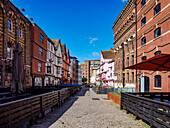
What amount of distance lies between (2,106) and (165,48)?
1536 centimetres

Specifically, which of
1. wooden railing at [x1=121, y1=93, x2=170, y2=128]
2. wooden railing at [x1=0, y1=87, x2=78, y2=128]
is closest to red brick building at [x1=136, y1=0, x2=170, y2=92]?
wooden railing at [x1=121, y1=93, x2=170, y2=128]

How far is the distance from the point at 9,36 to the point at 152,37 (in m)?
18.1

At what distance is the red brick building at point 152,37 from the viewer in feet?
46.3

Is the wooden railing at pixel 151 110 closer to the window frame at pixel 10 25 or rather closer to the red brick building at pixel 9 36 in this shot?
the red brick building at pixel 9 36

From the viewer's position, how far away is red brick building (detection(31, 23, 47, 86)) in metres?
22.8

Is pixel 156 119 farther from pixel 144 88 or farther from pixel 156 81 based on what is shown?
pixel 144 88

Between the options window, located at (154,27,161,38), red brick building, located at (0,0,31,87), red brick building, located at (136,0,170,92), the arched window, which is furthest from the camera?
the arched window

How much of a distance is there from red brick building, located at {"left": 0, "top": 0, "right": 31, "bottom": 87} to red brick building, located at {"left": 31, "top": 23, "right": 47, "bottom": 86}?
4.39 ft

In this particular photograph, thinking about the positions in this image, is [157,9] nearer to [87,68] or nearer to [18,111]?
[18,111]

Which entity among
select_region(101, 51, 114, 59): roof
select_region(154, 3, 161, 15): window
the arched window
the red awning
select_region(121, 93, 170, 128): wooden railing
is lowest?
select_region(121, 93, 170, 128): wooden railing

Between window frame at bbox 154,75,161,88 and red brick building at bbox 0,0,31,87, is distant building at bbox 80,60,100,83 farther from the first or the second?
window frame at bbox 154,75,161,88

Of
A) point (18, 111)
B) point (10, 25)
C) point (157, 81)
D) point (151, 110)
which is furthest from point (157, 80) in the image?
point (10, 25)

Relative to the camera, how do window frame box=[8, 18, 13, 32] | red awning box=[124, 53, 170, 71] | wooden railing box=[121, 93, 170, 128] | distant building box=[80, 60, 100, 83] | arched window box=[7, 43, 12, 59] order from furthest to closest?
1. distant building box=[80, 60, 100, 83]
2. window frame box=[8, 18, 13, 32]
3. arched window box=[7, 43, 12, 59]
4. red awning box=[124, 53, 170, 71]
5. wooden railing box=[121, 93, 170, 128]

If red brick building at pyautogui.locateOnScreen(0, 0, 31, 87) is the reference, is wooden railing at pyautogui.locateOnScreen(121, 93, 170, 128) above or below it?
below
